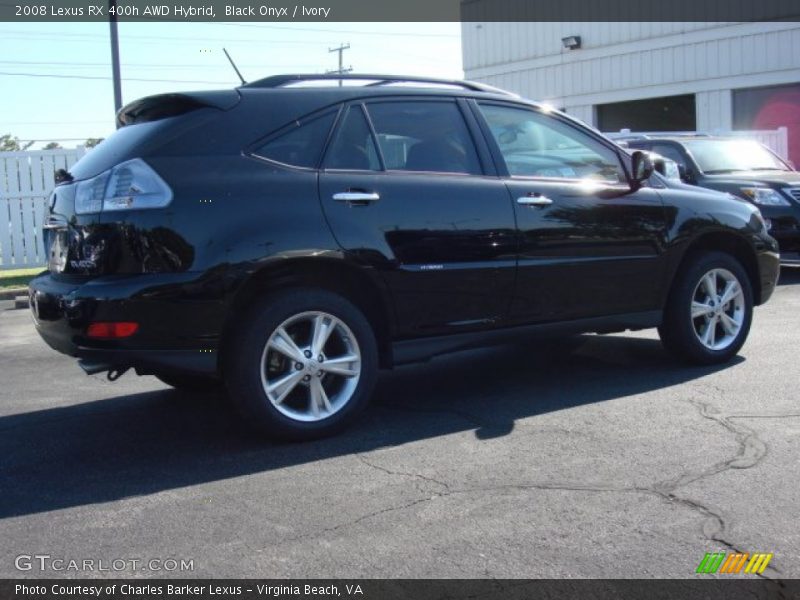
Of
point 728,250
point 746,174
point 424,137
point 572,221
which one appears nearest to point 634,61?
point 746,174

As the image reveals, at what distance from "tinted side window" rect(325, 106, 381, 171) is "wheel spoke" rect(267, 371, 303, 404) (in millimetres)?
1078

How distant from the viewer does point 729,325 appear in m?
6.25

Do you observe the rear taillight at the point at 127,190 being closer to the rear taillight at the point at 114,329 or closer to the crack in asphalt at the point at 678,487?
the rear taillight at the point at 114,329

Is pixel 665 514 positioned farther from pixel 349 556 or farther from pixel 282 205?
pixel 282 205

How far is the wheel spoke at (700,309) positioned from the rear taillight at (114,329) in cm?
365

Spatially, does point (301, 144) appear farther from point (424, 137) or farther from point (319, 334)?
point (319, 334)

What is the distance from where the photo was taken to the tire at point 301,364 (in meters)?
4.44

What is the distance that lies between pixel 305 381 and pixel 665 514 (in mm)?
1873

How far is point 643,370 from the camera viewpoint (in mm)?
6145

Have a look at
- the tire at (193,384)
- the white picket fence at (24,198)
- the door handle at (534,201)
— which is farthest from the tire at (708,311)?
the white picket fence at (24,198)

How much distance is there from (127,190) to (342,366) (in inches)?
52.9

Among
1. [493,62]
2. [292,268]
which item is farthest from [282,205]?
[493,62]

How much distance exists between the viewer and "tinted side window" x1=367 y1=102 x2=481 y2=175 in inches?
198

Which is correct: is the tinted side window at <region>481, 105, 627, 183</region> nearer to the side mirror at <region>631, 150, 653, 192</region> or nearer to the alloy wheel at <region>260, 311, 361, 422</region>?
the side mirror at <region>631, 150, 653, 192</region>
